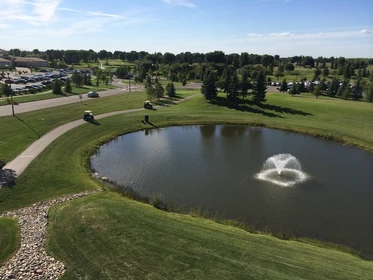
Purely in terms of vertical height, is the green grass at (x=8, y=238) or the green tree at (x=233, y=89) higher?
the green tree at (x=233, y=89)

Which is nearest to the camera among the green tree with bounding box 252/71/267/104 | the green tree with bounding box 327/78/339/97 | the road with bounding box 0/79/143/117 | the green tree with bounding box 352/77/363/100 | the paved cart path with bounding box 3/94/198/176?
the paved cart path with bounding box 3/94/198/176

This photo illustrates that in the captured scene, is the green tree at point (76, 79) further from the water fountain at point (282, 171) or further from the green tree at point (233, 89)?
the water fountain at point (282, 171)

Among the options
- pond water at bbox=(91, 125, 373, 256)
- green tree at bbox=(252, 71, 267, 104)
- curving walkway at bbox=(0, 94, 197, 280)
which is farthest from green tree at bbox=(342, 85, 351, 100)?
curving walkway at bbox=(0, 94, 197, 280)

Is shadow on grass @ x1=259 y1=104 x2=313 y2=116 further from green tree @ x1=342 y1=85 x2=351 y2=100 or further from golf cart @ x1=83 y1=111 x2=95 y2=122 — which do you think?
golf cart @ x1=83 y1=111 x2=95 y2=122

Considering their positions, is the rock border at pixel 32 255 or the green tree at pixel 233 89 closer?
the rock border at pixel 32 255

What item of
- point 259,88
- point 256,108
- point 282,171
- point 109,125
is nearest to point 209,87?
point 259,88

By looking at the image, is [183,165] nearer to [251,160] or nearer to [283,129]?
[251,160]

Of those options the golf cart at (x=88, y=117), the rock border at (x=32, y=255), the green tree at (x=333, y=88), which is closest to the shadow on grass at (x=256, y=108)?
the golf cart at (x=88, y=117)

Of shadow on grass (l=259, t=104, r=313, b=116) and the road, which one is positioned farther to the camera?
shadow on grass (l=259, t=104, r=313, b=116)
